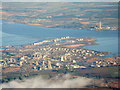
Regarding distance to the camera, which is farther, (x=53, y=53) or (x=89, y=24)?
(x=89, y=24)

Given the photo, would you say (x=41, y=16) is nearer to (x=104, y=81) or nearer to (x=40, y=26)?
(x=40, y=26)

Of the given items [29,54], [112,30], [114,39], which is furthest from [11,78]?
[112,30]

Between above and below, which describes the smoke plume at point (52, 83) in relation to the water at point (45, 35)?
below

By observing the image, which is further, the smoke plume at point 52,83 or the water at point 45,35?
the water at point 45,35

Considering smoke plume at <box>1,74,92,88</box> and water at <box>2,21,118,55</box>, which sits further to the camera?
water at <box>2,21,118,55</box>

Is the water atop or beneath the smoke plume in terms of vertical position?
atop

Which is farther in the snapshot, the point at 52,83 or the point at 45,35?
the point at 45,35

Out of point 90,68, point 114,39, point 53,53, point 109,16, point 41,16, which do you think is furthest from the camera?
point 41,16

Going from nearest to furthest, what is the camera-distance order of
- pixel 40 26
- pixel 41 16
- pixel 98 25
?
1. pixel 98 25
2. pixel 40 26
3. pixel 41 16
